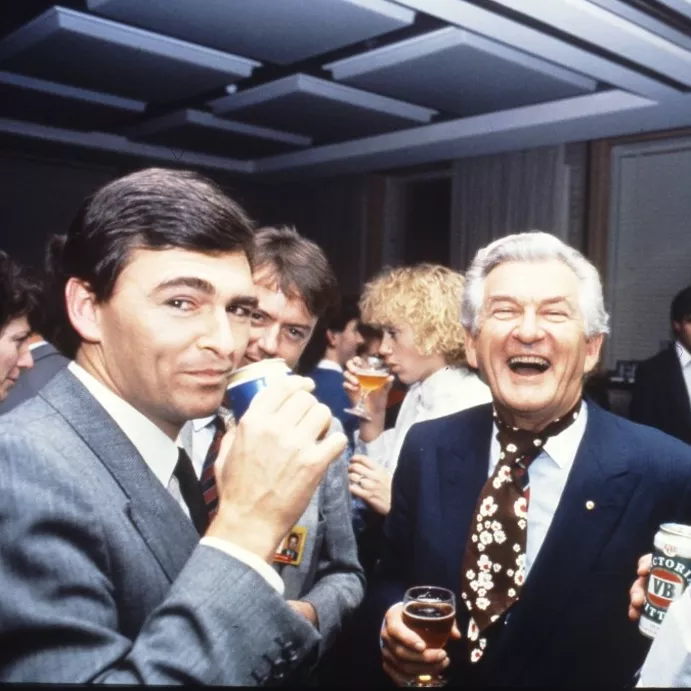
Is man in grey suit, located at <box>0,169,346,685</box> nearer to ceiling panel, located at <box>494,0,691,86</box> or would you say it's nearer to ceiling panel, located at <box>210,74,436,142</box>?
ceiling panel, located at <box>494,0,691,86</box>

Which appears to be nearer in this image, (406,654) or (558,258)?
(406,654)

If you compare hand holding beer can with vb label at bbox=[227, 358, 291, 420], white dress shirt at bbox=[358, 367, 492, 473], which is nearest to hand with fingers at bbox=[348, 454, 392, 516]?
white dress shirt at bbox=[358, 367, 492, 473]

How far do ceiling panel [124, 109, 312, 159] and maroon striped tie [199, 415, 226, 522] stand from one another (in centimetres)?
532

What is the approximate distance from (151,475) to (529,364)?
0.99 m

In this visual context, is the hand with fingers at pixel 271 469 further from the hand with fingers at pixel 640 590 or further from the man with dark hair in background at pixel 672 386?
the man with dark hair in background at pixel 672 386

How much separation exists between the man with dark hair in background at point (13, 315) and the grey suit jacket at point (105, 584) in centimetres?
167

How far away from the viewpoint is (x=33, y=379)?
8.24ft

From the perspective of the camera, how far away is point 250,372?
3.46 ft

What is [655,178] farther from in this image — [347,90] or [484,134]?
[347,90]

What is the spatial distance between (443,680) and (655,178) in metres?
5.89

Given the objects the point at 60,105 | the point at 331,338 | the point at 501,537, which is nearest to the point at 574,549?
the point at 501,537

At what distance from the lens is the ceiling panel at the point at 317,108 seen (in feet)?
18.5

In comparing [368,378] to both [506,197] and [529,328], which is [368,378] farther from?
[506,197]

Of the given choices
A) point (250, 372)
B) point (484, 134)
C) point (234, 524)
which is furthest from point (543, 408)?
point (484, 134)
